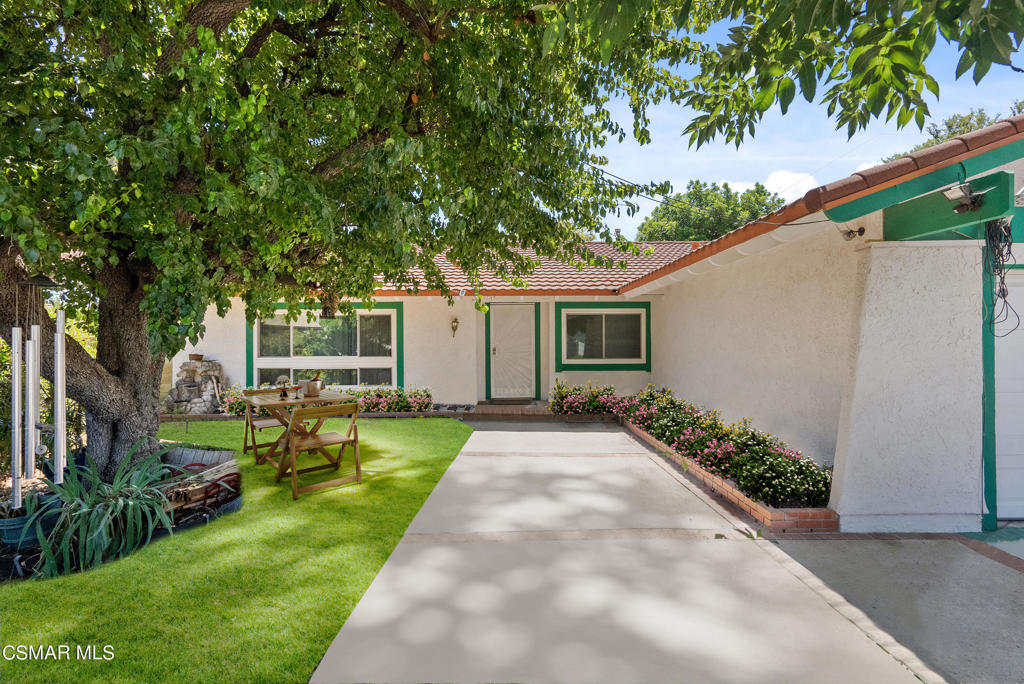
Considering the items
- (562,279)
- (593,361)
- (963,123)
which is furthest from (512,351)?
(963,123)

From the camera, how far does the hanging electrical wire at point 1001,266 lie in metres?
4.18

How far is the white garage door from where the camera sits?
459 cm

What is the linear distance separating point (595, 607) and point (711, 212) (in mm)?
40099

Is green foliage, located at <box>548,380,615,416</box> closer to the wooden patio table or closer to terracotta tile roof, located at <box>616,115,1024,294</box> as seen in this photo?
the wooden patio table

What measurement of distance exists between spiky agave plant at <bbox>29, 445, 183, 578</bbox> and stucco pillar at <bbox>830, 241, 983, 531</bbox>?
595cm

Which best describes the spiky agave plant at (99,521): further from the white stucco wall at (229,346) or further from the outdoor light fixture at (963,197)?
the white stucco wall at (229,346)

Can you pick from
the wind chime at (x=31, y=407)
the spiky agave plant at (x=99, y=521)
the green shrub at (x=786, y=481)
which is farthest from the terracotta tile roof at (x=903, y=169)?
the spiky agave plant at (x=99, y=521)

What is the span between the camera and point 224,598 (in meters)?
3.25

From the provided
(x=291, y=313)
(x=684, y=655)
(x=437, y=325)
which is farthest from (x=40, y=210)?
(x=437, y=325)

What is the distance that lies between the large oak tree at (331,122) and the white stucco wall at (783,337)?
6.15ft

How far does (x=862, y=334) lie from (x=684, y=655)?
122 inches

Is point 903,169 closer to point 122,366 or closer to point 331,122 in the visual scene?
point 331,122

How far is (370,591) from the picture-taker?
334 centimetres

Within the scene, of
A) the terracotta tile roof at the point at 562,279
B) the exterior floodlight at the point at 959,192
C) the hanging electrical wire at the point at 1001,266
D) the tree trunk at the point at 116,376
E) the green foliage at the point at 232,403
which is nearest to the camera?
the exterior floodlight at the point at 959,192
